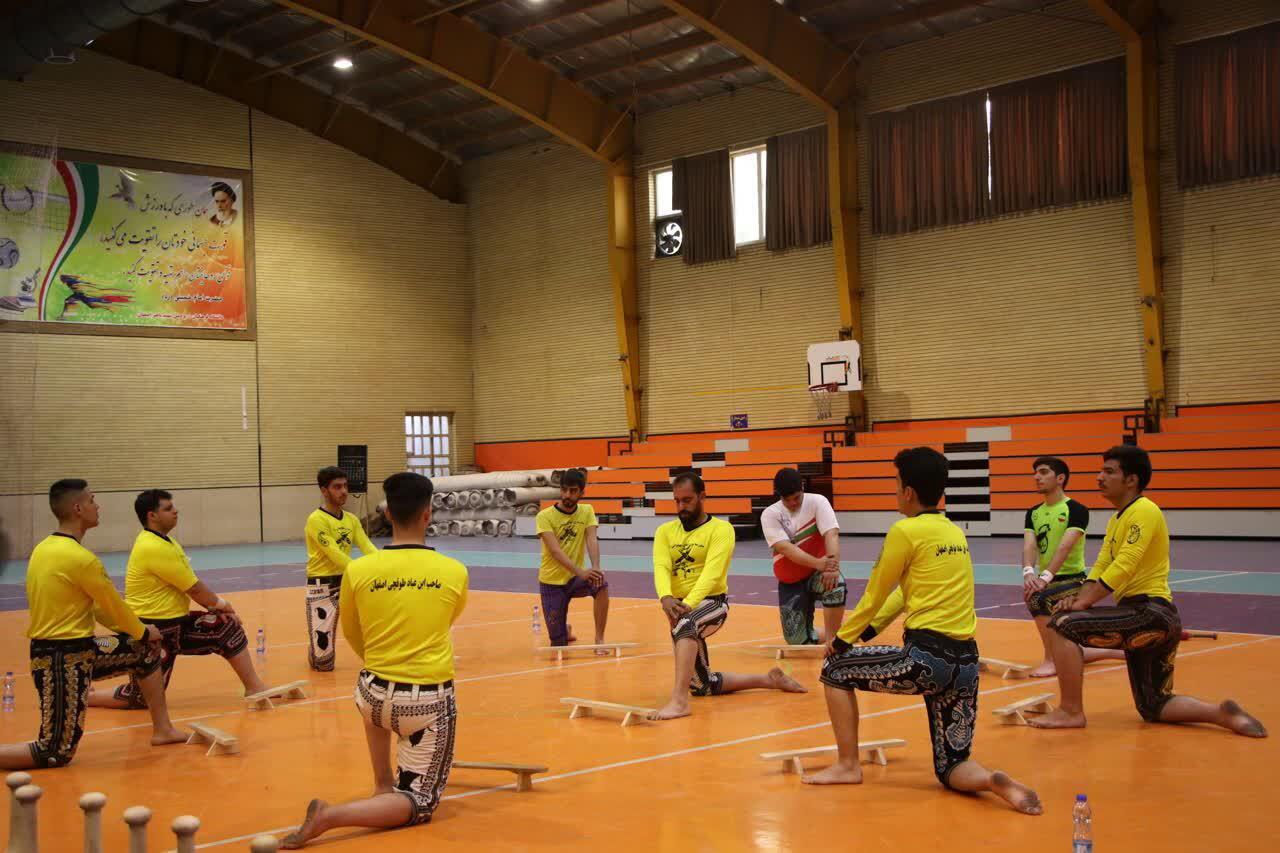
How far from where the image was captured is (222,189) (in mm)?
30828

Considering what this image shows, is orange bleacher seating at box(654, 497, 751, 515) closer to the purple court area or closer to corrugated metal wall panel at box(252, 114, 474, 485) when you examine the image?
the purple court area

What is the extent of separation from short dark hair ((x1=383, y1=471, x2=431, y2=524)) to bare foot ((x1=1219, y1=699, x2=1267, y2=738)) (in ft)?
16.0

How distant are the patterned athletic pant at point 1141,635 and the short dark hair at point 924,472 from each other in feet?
6.42

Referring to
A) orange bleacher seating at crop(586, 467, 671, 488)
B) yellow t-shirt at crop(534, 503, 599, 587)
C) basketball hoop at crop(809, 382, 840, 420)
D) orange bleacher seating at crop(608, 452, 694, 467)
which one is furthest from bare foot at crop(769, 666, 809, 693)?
orange bleacher seating at crop(608, 452, 694, 467)

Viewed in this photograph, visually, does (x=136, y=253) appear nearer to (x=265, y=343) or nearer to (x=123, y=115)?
(x=123, y=115)

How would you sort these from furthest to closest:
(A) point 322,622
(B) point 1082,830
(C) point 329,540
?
(C) point 329,540 < (A) point 322,622 < (B) point 1082,830

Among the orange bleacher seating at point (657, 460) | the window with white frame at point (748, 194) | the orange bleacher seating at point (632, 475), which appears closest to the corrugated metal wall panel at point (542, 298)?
the orange bleacher seating at point (657, 460)

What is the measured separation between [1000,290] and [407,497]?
839 inches

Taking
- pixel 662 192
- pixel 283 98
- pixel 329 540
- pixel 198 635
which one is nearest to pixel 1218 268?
pixel 662 192

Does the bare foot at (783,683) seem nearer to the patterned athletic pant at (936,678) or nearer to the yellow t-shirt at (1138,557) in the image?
the yellow t-shirt at (1138,557)

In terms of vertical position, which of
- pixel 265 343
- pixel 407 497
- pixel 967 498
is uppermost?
pixel 265 343

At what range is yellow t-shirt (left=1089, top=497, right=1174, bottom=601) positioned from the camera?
298 inches

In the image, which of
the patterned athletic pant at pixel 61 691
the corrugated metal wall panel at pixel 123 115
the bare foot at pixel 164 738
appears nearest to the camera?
the patterned athletic pant at pixel 61 691

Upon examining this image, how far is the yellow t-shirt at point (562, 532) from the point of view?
11.7m
